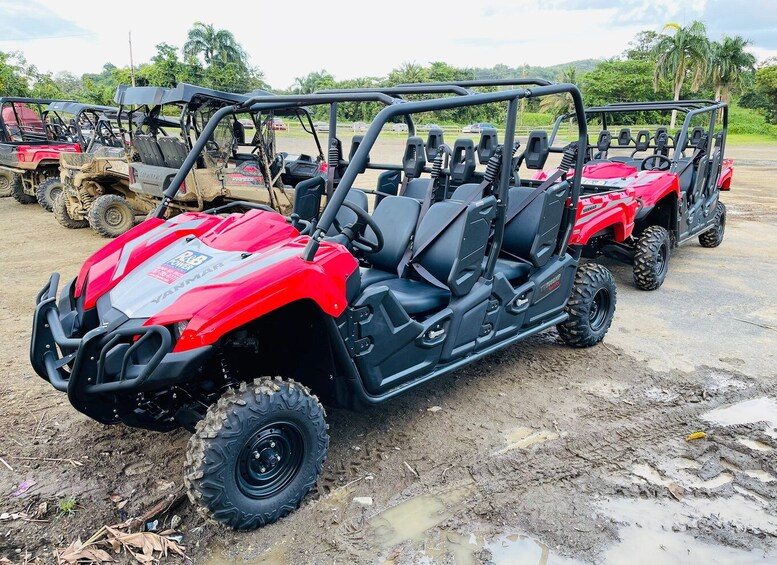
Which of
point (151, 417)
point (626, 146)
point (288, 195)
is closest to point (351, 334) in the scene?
point (151, 417)

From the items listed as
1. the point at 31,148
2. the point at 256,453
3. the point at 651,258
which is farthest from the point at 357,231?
the point at 31,148

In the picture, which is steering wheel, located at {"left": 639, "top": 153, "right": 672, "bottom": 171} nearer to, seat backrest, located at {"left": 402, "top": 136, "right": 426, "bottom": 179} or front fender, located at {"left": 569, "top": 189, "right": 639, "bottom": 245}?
front fender, located at {"left": 569, "top": 189, "right": 639, "bottom": 245}

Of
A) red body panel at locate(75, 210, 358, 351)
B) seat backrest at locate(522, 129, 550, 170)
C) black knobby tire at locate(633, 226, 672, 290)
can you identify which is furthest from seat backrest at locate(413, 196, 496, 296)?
black knobby tire at locate(633, 226, 672, 290)

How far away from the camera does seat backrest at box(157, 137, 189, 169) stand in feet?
26.0

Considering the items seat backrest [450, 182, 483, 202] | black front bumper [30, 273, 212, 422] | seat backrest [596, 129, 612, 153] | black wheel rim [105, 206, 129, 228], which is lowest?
black wheel rim [105, 206, 129, 228]

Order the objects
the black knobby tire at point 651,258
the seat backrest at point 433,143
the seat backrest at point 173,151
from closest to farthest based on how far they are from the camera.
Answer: the seat backrest at point 433,143 < the black knobby tire at point 651,258 < the seat backrest at point 173,151

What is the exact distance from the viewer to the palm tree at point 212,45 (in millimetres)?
49969

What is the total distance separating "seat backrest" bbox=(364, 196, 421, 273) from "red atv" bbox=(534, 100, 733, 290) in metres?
1.58

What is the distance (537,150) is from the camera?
159 inches

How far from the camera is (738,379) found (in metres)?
4.30

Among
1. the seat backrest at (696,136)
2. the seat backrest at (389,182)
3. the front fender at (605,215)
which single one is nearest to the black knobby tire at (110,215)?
the seat backrest at (389,182)

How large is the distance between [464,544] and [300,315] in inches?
47.6

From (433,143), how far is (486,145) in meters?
0.53

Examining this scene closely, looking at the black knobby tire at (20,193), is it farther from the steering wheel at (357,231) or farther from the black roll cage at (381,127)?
the steering wheel at (357,231)
